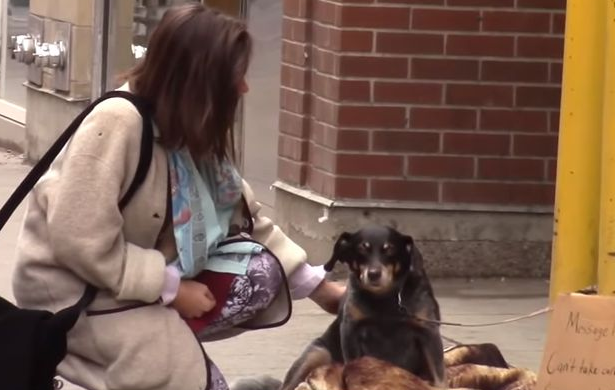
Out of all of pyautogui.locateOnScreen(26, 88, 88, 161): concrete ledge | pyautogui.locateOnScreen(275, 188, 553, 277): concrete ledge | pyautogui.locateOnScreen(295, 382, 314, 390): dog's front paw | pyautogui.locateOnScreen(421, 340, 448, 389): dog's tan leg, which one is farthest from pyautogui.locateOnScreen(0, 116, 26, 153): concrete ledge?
pyautogui.locateOnScreen(421, 340, 448, 389): dog's tan leg

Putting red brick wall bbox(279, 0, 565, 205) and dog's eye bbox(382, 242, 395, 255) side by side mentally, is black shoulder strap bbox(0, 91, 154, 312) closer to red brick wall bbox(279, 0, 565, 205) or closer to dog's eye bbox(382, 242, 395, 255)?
dog's eye bbox(382, 242, 395, 255)

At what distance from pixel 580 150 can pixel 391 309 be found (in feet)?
2.56

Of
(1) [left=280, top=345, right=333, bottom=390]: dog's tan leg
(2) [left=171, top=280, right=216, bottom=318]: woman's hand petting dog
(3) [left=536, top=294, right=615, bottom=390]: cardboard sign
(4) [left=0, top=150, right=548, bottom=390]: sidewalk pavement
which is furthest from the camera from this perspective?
(4) [left=0, top=150, right=548, bottom=390]: sidewalk pavement

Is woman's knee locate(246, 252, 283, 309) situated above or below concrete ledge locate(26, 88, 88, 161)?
above

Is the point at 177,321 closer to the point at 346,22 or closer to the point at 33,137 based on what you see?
the point at 346,22

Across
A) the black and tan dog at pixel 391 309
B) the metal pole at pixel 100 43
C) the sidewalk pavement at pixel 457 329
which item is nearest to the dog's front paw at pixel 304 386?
the black and tan dog at pixel 391 309

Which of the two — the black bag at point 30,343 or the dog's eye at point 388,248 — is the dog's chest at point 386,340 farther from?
the black bag at point 30,343

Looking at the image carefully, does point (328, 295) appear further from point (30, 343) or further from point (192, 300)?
point (30, 343)

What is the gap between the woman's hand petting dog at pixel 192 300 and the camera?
4.30m

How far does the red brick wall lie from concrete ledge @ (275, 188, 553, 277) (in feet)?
0.28

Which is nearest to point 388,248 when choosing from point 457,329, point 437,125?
point 457,329

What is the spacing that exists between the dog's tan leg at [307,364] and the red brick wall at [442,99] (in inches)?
112

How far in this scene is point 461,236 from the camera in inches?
320

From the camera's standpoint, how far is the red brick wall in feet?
26.1
